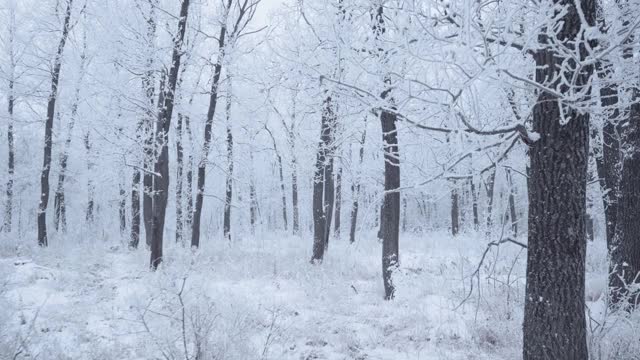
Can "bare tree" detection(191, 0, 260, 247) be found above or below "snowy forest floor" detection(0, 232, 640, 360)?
above

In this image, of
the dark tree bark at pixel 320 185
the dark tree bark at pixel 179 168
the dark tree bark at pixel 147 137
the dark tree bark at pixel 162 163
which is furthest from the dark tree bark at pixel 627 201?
the dark tree bark at pixel 179 168

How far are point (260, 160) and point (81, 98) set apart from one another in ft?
60.3

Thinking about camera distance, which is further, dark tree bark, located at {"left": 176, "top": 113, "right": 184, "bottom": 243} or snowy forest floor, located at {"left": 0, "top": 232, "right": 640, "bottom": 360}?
dark tree bark, located at {"left": 176, "top": 113, "right": 184, "bottom": 243}

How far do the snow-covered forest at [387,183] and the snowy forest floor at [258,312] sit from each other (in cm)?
5

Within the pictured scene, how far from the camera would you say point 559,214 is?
3.36 m

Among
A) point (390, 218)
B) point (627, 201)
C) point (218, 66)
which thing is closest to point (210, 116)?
point (218, 66)

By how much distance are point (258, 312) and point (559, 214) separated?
4.26 m

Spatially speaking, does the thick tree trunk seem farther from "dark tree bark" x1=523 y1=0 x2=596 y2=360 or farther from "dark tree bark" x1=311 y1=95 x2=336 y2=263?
"dark tree bark" x1=523 y1=0 x2=596 y2=360

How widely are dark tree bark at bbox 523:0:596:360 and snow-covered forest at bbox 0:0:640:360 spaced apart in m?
0.02

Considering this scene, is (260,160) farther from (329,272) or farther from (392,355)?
(392,355)

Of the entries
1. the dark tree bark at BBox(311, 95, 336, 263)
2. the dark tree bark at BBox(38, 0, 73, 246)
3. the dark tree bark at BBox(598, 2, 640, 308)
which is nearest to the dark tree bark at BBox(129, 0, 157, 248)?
the dark tree bark at BBox(38, 0, 73, 246)

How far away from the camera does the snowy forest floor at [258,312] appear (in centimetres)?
425

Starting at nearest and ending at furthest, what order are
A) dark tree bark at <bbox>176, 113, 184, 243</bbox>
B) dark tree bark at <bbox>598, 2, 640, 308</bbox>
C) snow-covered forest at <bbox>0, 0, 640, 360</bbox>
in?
snow-covered forest at <bbox>0, 0, 640, 360</bbox>, dark tree bark at <bbox>598, 2, 640, 308</bbox>, dark tree bark at <bbox>176, 113, 184, 243</bbox>

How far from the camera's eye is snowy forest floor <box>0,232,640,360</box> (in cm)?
425
